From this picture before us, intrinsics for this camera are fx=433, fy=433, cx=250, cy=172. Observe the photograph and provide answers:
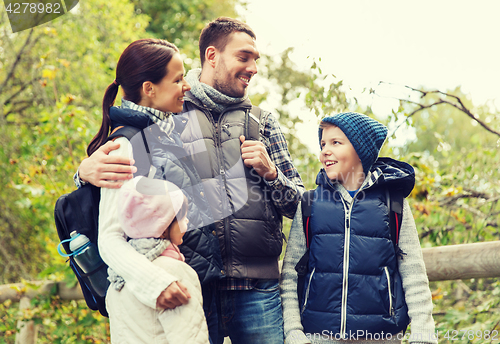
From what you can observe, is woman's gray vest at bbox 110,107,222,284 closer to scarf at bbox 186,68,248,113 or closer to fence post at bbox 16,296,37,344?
scarf at bbox 186,68,248,113

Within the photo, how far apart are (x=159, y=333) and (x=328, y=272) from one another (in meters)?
0.75

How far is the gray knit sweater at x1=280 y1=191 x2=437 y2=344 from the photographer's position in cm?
176

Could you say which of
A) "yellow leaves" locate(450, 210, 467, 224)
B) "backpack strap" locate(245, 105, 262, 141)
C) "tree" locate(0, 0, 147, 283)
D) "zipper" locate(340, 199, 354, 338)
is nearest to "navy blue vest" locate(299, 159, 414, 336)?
"zipper" locate(340, 199, 354, 338)

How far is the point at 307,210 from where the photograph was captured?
1.98 m

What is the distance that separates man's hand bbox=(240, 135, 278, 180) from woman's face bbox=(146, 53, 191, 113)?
1.16ft

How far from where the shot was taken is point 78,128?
3.55 m

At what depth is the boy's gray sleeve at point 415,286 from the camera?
1.74m

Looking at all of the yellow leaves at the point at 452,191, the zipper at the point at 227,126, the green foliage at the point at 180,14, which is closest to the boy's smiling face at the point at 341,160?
the zipper at the point at 227,126

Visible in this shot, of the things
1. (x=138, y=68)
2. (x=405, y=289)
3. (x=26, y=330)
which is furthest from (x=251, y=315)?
(x=26, y=330)

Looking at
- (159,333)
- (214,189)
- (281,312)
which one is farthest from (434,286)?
(159,333)

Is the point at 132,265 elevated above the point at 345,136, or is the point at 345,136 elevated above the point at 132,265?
the point at 345,136

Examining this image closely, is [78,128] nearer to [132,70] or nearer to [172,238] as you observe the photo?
[132,70]

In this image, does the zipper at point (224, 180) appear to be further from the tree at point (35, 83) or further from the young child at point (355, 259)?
the tree at point (35, 83)

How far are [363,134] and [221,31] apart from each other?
0.91m
